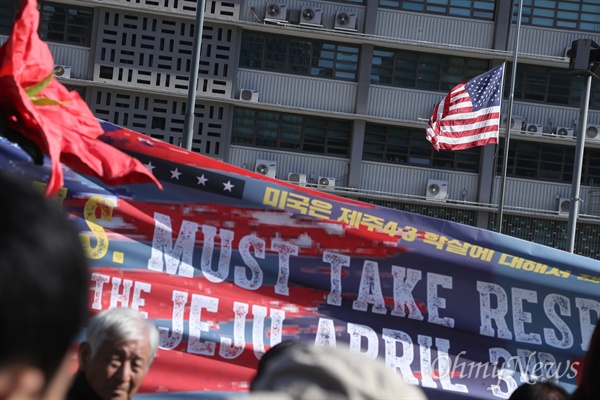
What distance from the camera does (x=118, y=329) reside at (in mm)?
3053

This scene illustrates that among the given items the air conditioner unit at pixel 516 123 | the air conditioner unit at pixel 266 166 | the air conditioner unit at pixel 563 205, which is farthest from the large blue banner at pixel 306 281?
the air conditioner unit at pixel 563 205

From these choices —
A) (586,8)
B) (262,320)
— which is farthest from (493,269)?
(586,8)

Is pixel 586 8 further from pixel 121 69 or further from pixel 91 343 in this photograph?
pixel 91 343

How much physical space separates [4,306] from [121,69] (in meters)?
24.5

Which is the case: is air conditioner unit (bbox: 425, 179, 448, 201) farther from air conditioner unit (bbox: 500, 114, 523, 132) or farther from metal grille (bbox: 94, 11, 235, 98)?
metal grille (bbox: 94, 11, 235, 98)

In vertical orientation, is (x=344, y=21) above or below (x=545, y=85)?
above

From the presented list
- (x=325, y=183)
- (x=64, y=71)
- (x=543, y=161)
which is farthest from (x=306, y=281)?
(x=543, y=161)

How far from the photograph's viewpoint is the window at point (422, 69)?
25.4 m

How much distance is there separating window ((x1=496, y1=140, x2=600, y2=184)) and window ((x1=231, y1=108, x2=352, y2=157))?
3889 millimetres

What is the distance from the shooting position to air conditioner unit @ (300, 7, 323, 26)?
2455cm

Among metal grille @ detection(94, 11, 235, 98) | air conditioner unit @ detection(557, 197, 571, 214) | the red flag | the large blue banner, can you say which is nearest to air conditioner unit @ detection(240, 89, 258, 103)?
metal grille @ detection(94, 11, 235, 98)

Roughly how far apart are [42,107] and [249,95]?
21825 millimetres

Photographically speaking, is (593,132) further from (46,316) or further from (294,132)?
(46,316)

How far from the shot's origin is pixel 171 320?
444 centimetres
